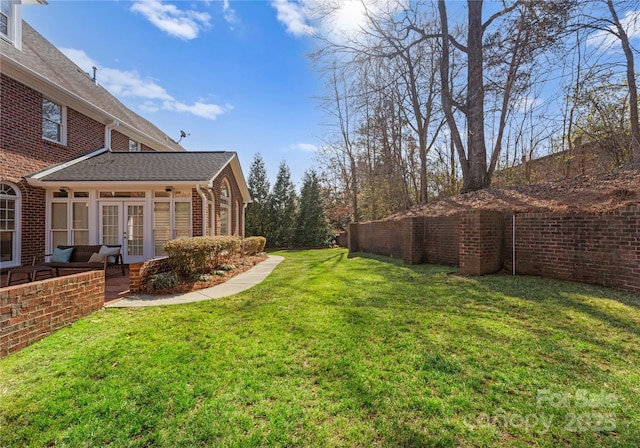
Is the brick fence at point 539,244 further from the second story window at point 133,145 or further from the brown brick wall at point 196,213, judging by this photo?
the second story window at point 133,145

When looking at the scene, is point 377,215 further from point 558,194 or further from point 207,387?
point 207,387

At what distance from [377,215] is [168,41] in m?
17.6

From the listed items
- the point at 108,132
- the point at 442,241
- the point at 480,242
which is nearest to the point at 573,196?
the point at 480,242

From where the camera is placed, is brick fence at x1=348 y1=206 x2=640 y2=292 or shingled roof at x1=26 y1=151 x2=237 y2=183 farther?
shingled roof at x1=26 y1=151 x2=237 y2=183

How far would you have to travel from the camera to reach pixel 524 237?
6.29 meters

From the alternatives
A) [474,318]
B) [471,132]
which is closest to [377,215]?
[471,132]

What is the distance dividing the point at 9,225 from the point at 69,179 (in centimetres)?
210

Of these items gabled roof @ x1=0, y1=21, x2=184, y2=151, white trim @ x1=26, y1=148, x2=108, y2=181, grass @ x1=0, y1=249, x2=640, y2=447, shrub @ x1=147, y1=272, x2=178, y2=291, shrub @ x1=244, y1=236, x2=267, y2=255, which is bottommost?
grass @ x1=0, y1=249, x2=640, y2=447

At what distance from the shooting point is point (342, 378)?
103 inches

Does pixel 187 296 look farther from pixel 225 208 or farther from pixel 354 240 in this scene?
pixel 354 240

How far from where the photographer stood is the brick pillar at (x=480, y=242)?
6.54 metres

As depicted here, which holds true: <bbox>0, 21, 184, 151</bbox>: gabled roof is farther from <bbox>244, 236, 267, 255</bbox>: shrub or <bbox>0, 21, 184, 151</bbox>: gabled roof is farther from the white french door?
<bbox>244, 236, 267, 255</bbox>: shrub

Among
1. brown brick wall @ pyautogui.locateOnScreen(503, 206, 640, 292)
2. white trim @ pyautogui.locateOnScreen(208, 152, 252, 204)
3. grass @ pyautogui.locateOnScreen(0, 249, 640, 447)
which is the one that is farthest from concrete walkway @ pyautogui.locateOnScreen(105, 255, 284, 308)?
white trim @ pyautogui.locateOnScreen(208, 152, 252, 204)

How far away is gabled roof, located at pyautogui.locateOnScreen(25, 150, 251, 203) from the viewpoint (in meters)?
8.91
